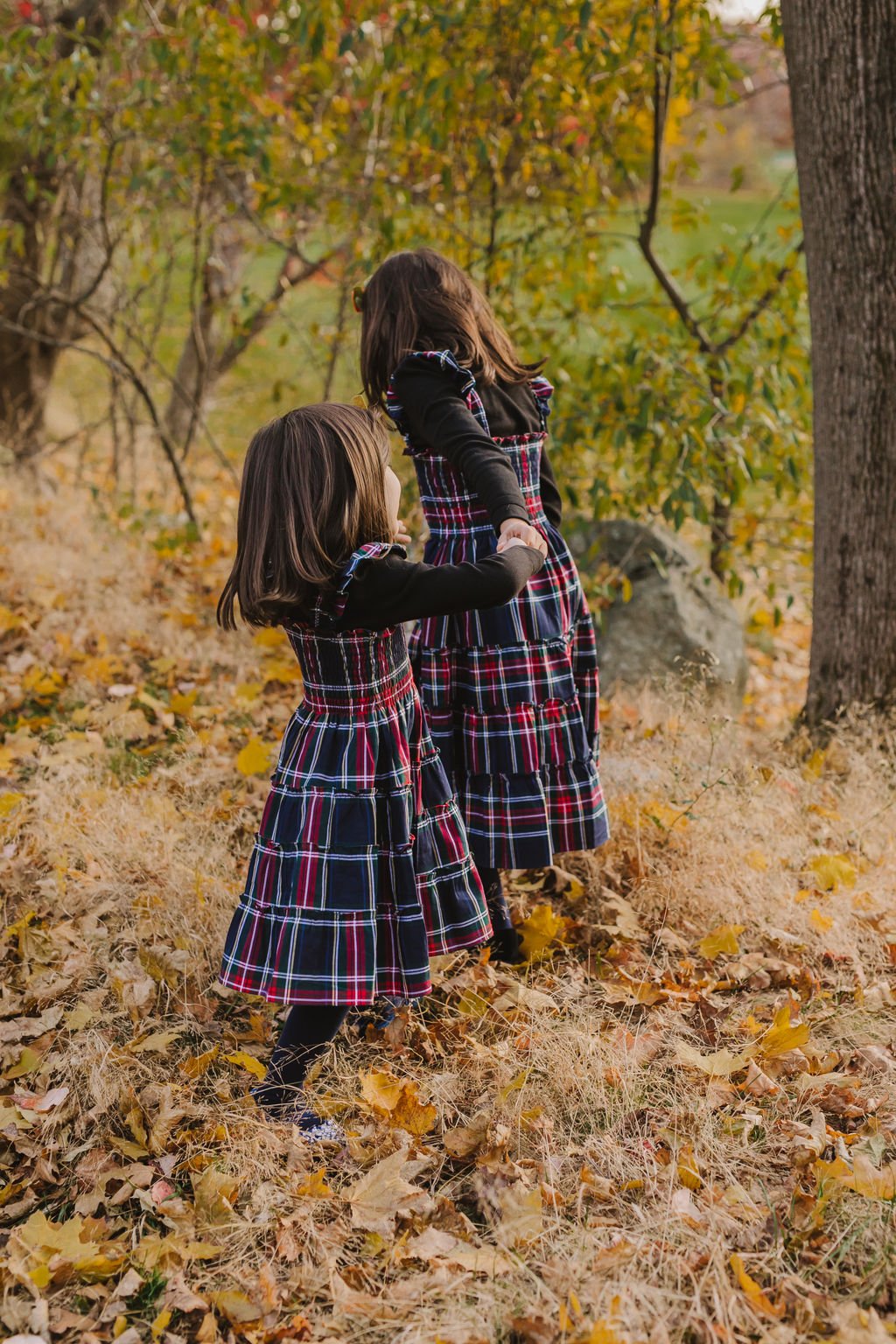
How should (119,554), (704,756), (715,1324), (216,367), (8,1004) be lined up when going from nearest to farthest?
(715,1324), (8,1004), (704,756), (119,554), (216,367)

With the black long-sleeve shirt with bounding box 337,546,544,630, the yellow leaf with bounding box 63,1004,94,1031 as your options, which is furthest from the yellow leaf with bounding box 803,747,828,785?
the yellow leaf with bounding box 63,1004,94,1031

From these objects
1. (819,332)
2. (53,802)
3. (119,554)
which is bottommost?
(53,802)

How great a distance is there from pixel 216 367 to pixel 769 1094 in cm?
655

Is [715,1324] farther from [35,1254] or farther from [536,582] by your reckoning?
[536,582]

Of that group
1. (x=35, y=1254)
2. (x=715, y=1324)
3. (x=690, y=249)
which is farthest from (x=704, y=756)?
(x=690, y=249)

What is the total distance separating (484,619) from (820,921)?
4.18 feet

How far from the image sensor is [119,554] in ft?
17.9

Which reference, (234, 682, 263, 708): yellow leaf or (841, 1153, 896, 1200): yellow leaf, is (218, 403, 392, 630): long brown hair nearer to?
(841, 1153, 896, 1200): yellow leaf

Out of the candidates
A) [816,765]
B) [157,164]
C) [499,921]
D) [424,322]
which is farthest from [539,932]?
[157,164]

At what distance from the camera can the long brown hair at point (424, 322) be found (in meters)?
2.57

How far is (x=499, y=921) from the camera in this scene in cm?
284

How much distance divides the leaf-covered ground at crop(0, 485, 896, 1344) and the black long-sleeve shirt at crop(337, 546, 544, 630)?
1.05 meters

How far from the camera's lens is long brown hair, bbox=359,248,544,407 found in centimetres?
257

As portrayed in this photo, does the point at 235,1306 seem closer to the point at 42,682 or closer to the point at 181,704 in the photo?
the point at 181,704
